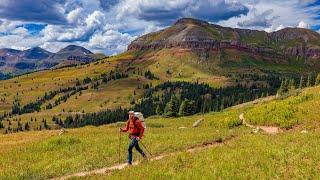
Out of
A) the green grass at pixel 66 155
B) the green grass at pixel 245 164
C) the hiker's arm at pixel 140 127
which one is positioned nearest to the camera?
the green grass at pixel 245 164

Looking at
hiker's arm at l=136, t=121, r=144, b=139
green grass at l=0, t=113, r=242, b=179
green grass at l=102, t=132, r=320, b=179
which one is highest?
hiker's arm at l=136, t=121, r=144, b=139

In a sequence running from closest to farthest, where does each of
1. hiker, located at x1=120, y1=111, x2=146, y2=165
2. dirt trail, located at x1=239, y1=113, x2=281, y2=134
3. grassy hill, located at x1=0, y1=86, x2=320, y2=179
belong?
grassy hill, located at x1=0, y1=86, x2=320, y2=179, hiker, located at x1=120, y1=111, x2=146, y2=165, dirt trail, located at x1=239, y1=113, x2=281, y2=134

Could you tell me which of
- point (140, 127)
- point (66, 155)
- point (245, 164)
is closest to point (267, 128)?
point (66, 155)

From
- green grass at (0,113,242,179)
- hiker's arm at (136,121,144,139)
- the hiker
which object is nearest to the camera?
the hiker

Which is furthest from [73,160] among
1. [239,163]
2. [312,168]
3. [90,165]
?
[312,168]

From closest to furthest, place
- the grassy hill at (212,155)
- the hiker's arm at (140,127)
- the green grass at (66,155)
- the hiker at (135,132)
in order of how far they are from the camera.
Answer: the grassy hill at (212,155)
the hiker at (135,132)
the hiker's arm at (140,127)
the green grass at (66,155)

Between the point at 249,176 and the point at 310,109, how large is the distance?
30.5m

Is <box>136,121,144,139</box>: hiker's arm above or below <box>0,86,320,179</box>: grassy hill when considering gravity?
above

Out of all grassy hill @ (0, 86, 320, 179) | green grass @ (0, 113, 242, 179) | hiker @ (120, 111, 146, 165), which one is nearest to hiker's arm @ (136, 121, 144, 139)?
hiker @ (120, 111, 146, 165)

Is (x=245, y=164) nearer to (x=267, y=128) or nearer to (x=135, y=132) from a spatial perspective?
(x=135, y=132)

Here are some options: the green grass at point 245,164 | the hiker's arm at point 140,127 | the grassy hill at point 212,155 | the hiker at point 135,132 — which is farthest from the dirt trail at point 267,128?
the hiker at point 135,132

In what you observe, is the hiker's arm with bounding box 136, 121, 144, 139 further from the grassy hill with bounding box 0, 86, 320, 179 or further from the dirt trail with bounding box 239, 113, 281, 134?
the dirt trail with bounding box 239, 113, 281, 134

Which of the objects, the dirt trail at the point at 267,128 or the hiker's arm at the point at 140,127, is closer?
the hiker's arm at the point at 140,127

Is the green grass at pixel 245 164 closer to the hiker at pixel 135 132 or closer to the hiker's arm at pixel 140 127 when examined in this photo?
the hiker at pixel 135 132
